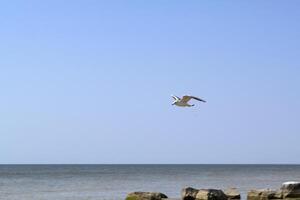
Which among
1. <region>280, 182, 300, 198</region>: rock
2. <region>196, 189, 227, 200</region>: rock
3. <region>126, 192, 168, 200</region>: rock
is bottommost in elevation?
<region>126, 192, 168, 200</region>: rock

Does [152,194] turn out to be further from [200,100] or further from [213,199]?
[200,100]

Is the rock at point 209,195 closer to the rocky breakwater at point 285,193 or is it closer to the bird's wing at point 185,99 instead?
the rocky breakwater at point 285,193

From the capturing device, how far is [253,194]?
31797 millimetres

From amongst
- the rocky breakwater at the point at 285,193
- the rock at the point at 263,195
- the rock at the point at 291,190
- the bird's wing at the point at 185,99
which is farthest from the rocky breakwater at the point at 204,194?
the bird's wing at the point at 185,99

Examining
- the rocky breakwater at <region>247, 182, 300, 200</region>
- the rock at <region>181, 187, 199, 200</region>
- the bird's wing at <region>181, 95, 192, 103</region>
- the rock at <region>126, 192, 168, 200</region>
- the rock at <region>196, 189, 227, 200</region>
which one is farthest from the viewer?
the rocky breakwater at <region>247, 182, 300, 200</region>

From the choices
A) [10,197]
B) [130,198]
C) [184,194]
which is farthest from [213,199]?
[10,197]

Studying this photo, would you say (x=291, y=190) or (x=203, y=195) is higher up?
(x=291, y=190)

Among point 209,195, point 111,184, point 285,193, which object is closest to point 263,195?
point 285,193

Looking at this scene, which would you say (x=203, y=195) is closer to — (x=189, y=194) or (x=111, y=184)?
(x=189, y=194)

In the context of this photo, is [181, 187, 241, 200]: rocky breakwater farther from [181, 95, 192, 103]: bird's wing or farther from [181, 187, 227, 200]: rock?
[181, 95, 192, 103]: bird's wing

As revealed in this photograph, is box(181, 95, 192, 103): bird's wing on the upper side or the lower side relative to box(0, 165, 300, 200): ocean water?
upper

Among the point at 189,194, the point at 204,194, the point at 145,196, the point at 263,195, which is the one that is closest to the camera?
the point at 204,194

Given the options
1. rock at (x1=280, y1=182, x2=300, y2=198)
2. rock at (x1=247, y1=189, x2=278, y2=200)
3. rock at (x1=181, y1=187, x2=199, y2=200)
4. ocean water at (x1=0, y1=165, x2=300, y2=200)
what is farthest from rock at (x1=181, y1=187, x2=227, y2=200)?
ocean water at (x1=0, y1=165, x2=300, y2=200)

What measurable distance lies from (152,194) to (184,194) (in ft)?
5.30
